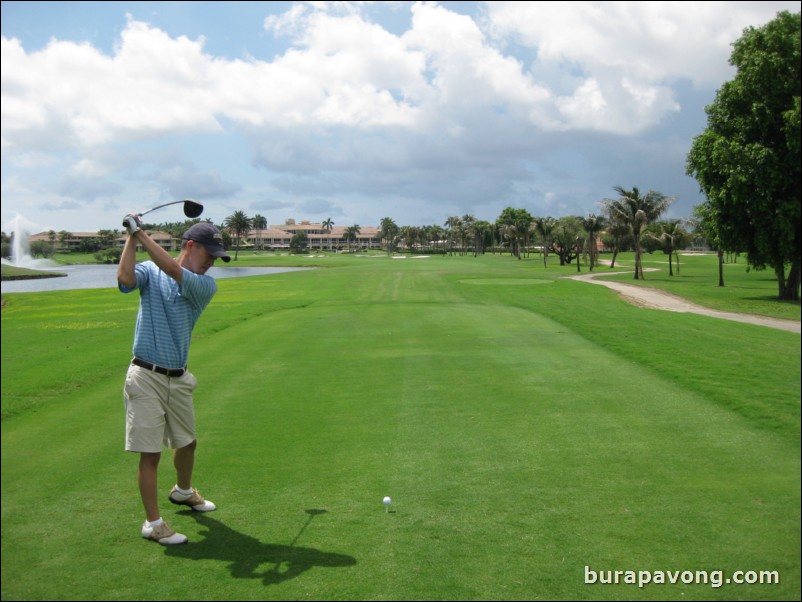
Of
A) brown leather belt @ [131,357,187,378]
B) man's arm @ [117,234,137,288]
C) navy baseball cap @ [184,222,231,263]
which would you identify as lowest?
brown leather belt @ [131,357,187,378]

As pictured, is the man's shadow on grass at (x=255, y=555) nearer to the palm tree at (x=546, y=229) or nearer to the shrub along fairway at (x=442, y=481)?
the shrub along fairway at (x=442, y=481)

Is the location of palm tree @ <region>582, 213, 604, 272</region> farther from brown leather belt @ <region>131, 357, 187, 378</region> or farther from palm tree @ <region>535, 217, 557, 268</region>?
brown leather belt @ <region>131, 357, 187, 378</region>

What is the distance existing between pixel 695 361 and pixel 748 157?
4.11 m

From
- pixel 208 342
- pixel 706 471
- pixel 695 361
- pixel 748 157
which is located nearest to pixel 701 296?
pixel 695 361

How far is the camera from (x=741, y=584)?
3.80 metres

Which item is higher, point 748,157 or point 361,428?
point 748,157

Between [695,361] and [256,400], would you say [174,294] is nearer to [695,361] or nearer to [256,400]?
[256,400]

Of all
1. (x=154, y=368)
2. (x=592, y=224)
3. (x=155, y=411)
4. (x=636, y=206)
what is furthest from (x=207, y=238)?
(x=592, y=224)

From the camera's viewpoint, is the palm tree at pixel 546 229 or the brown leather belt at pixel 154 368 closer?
the brown leather belt at pixel 154 368

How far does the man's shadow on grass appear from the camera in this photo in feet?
14.4

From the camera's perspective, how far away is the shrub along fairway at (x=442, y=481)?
13.7ft

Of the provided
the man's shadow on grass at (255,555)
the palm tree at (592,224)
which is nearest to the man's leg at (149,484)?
the man's shadow on grass at (255,555)

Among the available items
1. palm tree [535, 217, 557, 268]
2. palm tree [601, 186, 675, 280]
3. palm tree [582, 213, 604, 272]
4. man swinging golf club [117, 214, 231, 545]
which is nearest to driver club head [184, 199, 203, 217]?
man swinging golf club [117, 214, 231, 545]

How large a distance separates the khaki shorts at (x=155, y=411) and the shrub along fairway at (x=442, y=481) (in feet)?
1.95
